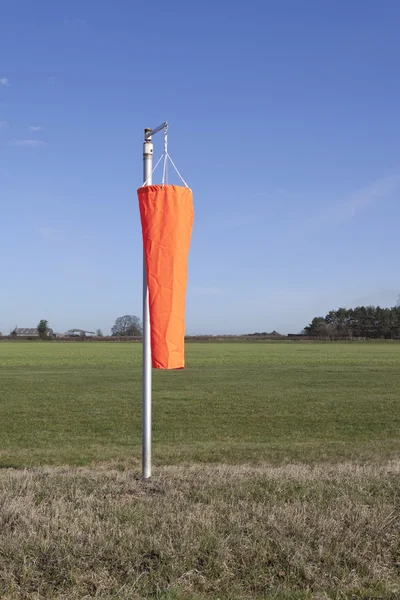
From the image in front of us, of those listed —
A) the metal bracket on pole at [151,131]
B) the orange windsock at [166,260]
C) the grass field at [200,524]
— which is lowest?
the grass field at [200,524]

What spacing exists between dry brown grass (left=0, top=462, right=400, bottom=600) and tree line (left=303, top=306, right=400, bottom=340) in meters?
153

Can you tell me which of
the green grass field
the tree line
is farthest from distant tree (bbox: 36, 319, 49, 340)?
the green grass field

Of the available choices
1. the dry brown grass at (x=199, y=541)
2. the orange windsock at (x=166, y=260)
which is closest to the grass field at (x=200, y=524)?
the dry brown grass at (x=199, y=541)

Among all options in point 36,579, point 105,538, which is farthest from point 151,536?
point 36,579

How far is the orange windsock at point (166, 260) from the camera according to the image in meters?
7.49

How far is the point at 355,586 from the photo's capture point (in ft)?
15.8

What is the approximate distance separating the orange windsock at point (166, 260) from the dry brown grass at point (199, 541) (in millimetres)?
1664

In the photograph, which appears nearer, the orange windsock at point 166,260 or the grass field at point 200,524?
the grass field at point 200,524

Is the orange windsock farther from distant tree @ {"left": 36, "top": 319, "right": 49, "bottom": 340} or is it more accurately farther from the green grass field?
distant tree @ {"left": 36, "top": 319, "right": 49, "bottom": 340}

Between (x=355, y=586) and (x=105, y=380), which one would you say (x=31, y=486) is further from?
(x=105, y=380)

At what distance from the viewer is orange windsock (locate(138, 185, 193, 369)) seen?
7492 millimetres

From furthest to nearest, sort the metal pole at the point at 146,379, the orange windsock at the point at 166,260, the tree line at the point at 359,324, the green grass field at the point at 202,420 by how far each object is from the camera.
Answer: the tree line at the point at 359,324, the green grass field at the point at 202,420, the metal pole at the point at 146,379, the orange windsock at the point at 166,260

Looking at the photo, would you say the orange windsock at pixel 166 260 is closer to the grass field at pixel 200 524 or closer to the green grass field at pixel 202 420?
the grass field at pixel 200 524

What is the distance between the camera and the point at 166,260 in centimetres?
750
